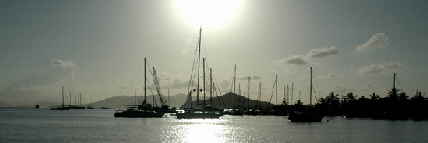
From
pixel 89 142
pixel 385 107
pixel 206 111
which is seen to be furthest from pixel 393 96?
pixel 89 142

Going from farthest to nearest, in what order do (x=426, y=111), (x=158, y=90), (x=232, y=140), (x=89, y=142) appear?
(x=158, y=90) → (x=426, y=111) → (x=232, y=140) → (x=89, y=142)

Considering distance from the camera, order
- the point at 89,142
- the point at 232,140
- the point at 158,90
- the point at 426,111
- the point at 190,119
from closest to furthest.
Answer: the point at 89,142 → the point at 232,140 → the point at 190,119 → the point at 426,111 → the point at 158,90

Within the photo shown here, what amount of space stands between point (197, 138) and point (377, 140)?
27.1 m

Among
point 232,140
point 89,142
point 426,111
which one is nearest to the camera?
point 89,142

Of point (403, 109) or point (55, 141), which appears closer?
point (55, 141)

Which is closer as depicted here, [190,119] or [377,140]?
[377,140]

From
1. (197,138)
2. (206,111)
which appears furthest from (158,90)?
(197,138)

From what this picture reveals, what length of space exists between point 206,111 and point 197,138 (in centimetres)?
7877

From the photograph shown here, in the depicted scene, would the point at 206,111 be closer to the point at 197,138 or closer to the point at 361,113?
the point at 361,113

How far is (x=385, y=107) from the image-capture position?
625 feet

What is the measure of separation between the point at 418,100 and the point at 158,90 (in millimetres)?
92777

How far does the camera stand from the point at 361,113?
192000 millimetres

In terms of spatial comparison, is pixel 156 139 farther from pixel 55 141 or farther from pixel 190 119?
pixel 190 119

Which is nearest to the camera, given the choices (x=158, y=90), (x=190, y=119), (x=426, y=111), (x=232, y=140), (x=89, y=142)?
(x=89, y=142)
